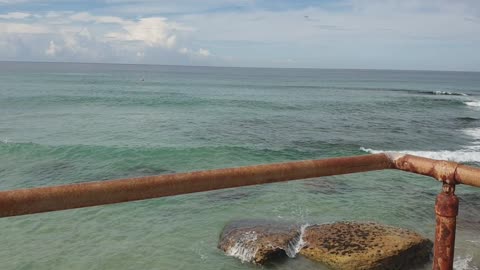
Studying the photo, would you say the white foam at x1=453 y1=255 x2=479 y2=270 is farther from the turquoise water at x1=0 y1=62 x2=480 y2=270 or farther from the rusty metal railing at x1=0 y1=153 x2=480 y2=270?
the rusty metal railing at x1=0 y1=153 x2=480 y2=270

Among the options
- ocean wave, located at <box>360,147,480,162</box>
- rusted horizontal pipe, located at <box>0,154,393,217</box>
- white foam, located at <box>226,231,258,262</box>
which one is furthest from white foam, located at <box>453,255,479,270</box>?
ocean wave, located at <box>360,147,480,162</box>

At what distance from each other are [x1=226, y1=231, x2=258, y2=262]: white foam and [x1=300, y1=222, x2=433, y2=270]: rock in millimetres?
821

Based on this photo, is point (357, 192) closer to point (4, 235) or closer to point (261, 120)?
point (4, 235)

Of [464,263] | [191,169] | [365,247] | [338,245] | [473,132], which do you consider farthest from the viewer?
[473,132]

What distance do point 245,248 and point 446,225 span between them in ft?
18.3

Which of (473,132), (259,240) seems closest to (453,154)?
(473,132)

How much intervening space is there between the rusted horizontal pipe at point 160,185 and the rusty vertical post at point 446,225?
332mm

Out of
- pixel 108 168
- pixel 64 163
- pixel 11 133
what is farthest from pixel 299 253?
pixel 11 133

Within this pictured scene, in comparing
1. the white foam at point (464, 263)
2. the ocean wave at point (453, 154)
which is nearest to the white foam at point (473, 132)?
the ocean wave at point (453, 154)

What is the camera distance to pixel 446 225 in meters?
2.12

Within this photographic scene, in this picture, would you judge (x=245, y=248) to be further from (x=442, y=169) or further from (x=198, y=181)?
(x=198, y=181)

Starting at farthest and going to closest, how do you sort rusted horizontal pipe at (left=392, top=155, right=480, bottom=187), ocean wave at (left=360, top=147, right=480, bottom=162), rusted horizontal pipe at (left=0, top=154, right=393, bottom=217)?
ocean wave at (left=360, top=147, right=480, bottom=162)
rusted horizontal pipe at (left=392, top=155, right=480, bottom=187)
rusted horizontal pipe at (left=0, top=154, right=393, bottom=217)

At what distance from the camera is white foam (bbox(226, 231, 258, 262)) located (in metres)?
7.22

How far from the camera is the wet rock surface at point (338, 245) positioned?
262 inches
